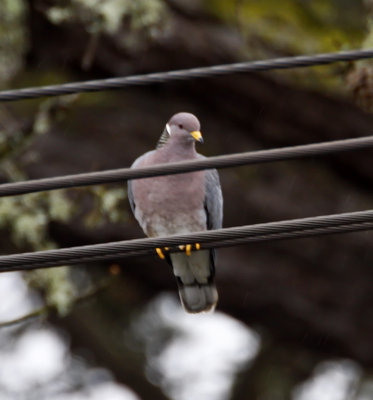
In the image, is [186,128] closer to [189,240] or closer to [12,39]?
[189,240]

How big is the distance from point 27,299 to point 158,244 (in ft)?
12.5

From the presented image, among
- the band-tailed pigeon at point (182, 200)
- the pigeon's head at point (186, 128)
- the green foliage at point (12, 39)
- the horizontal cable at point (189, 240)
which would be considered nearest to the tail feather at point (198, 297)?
the band-tailed pigeon at point (182, 200)

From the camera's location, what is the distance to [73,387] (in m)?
6.31

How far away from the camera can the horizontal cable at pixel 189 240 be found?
7.93 feet

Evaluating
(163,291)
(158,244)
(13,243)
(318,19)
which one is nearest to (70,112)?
(13,243)

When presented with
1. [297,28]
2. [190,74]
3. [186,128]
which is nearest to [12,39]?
[297,28]

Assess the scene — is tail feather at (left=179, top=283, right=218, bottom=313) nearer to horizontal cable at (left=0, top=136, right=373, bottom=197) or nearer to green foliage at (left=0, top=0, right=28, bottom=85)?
horizontal cable at (left=0, top=136, right=373, bottom=197)

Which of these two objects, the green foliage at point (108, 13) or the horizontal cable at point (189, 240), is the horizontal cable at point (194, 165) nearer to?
the horizontal cable at point (189, 240)

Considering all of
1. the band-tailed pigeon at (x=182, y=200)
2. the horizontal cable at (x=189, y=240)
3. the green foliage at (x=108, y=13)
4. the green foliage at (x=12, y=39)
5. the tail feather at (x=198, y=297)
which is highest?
the green foliage at (x=108, y=13)

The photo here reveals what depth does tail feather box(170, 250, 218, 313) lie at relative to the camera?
13.1 ft

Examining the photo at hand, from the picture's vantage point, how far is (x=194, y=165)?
252cm

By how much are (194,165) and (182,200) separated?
4.00ft

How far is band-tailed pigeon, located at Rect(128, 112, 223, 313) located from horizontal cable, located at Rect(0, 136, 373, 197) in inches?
42.0

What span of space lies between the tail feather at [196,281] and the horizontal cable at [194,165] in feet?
4.95
